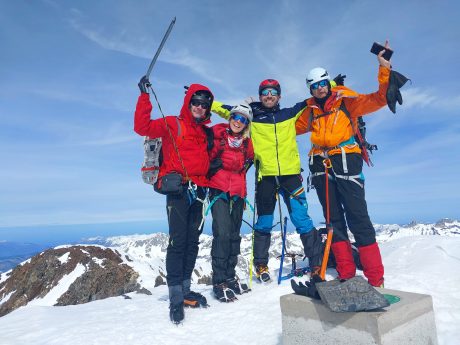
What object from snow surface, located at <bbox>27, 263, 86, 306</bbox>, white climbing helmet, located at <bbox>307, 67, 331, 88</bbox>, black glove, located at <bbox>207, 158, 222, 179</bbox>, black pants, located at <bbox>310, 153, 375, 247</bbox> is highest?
white climbing helmet, located at <bbox>307, 67, 331, 88</bbox>

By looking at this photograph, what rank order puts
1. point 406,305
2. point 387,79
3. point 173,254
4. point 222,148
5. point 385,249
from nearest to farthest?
1. point 406,305
2. point 387,79
3. point 173,254
4. point 222,148
5. point 385,249

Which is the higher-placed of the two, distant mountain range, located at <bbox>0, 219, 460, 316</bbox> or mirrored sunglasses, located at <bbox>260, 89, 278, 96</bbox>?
mirrored sunglasses, located at <bbox>260, 89, 278, 96</bbox>

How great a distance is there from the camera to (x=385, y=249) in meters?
10.3

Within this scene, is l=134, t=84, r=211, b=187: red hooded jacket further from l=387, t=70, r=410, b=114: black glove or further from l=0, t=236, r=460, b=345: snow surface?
l=387, t=70, r=410, b=114: black glove

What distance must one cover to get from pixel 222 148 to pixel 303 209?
2450 mm

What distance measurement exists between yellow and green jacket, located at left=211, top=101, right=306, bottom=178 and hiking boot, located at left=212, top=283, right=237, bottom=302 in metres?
2.77

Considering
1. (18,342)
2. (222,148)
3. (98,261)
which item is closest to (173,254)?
(222,148)

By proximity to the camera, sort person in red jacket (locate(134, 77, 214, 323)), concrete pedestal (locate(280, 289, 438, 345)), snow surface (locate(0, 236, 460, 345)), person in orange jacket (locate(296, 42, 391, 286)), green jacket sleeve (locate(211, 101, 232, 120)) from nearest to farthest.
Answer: concrete pedestal (locate(280, 289, 438, 345)) < snow surface (locate(0, 236, 460, 345)) < person in red jacket (locate(134, 77, 214, 323)) < person in orange jacket (locate(296, 42, 391, 286)) < green jacket sleeve (locate(211, 101, 232, 120))

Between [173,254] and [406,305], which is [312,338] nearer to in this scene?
[406,305]

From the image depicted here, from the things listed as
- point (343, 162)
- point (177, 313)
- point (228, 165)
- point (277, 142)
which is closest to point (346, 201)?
point (343, 162)

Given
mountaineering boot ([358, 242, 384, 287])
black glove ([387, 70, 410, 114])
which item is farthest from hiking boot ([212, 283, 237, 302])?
black glove ([387, 70, 410, 114])

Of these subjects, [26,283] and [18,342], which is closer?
[18,342]

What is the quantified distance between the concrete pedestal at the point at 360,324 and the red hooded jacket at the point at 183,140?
351 centimetres

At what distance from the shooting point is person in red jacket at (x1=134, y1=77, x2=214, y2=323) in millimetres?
6535
